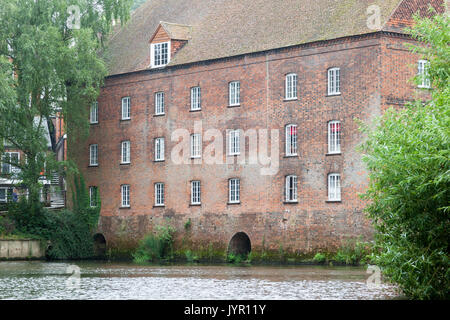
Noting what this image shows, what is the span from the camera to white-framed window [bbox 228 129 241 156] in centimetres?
4731

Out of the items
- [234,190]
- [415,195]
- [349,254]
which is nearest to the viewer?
[415,195]

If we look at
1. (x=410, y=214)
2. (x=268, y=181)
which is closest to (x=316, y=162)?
(x=268, y=181)

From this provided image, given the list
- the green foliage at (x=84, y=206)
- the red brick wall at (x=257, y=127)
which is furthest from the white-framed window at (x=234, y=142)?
the green foliage at (x=84, y=206)

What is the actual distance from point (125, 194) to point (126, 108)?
485 cm

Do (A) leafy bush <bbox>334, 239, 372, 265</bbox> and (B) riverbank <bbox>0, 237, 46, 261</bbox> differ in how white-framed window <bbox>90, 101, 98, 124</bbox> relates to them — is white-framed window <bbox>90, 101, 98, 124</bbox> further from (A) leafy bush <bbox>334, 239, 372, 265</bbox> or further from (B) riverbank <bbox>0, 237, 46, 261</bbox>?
(A) leafy bush <bbox>334, 239, 372, 265</bbox>

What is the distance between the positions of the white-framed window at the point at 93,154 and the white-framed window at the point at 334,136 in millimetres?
17058

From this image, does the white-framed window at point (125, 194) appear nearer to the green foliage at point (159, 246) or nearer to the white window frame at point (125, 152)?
the white window frame at point (125, 152)

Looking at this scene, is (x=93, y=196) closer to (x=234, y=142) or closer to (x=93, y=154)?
(x=93, y=154)

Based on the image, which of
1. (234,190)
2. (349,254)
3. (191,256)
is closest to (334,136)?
(349,254)

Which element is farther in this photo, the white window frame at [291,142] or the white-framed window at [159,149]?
the white-framed window at [159,149]

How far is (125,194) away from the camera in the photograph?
5366 centimetres

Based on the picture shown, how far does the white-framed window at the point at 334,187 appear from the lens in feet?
141

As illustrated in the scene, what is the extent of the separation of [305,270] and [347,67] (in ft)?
32.4
